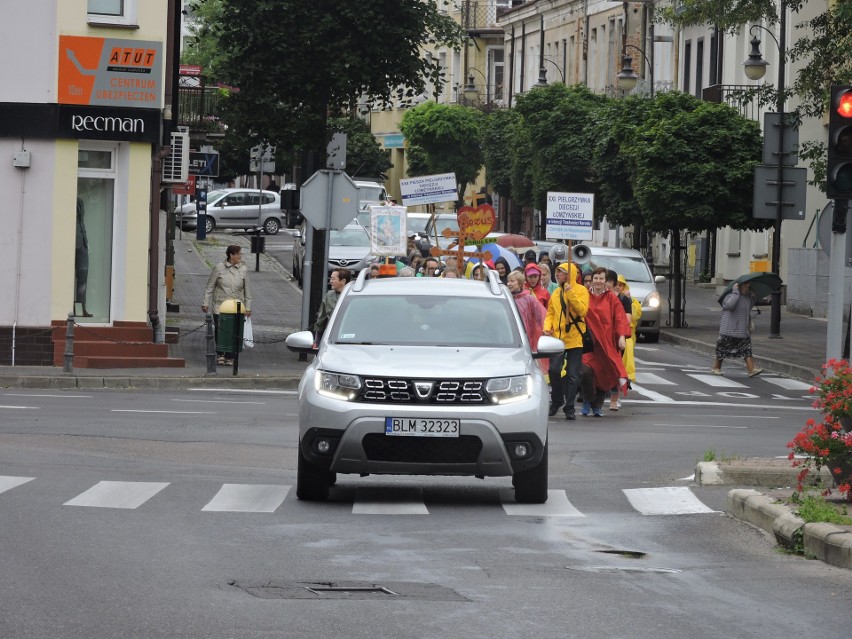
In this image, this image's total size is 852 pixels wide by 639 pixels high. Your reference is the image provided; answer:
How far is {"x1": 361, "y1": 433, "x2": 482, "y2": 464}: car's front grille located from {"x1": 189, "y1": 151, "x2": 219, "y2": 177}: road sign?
30.6m

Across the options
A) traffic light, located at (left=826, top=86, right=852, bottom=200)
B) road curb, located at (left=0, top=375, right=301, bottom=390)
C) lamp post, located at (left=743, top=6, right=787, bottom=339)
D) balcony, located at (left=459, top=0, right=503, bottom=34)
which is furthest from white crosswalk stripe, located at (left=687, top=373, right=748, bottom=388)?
balcony, located at (left=459, top=0, right=503, bottom=34)

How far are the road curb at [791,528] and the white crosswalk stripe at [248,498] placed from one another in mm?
3146

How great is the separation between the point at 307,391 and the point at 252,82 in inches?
741

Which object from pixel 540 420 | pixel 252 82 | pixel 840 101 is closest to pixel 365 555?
pixel 540 420

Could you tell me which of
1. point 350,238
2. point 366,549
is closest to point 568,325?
point 366,549

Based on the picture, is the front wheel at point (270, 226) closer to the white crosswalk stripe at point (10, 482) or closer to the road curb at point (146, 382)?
the road curb at point (146, 382)

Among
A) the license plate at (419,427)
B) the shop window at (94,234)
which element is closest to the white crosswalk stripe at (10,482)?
the license plate at (419,427)

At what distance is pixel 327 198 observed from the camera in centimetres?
2916

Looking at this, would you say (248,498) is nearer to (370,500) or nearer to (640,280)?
(370,500)

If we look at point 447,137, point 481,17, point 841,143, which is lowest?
point 841,143

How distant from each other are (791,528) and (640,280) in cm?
2806

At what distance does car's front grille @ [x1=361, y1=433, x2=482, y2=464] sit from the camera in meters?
12.8

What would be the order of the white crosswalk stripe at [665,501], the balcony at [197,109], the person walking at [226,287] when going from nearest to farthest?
the white crosswalk stripe at [665,501]
the person walking at [226,287]
the balcony at [197,109]

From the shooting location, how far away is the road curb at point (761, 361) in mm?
31141
